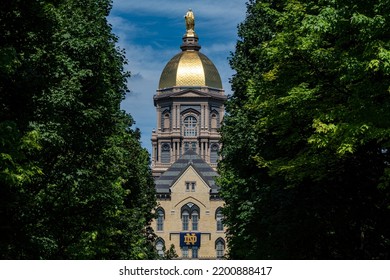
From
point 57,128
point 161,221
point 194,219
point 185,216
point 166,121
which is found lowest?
point 57,128

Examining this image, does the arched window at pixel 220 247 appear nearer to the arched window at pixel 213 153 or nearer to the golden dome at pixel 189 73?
the arched window at pixel 213 153

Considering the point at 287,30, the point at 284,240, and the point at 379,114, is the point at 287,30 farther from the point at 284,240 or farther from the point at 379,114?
the point at 284,240

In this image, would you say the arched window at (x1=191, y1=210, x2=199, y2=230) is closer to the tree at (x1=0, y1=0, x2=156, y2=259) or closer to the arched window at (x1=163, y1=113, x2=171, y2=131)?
the arched window at (x1=163, y1=113, x2=171, y2=131)

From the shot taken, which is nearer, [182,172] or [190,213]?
[190,213]

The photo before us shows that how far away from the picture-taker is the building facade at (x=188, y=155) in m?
149

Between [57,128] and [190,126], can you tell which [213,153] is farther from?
[57,128]

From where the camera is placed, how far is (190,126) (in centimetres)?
19000

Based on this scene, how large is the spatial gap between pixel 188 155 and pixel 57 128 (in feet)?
450

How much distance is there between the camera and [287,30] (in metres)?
28.3

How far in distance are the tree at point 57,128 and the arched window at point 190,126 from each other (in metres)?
143

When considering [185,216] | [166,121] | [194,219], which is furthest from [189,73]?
[194,219]

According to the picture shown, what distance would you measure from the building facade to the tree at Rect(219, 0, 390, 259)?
108673 mm

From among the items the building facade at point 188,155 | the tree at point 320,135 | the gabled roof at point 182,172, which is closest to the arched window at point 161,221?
the building facade at point 188,155

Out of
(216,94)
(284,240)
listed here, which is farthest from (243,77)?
(216,94)
